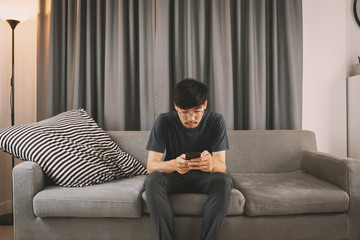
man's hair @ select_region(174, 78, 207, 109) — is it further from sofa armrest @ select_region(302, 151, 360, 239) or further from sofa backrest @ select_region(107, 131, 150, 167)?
sofa armrest @ select_region(302, 151, 360, 239)

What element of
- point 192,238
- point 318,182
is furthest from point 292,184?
point 192,238

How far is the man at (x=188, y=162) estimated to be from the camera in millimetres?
1482

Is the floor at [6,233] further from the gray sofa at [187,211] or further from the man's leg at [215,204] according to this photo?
the man's leg at [215,204]

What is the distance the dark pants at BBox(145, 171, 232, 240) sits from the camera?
1.46 metres

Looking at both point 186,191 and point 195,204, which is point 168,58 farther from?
point 195,204

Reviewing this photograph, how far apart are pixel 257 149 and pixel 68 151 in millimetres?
1406

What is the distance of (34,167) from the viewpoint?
1670mm

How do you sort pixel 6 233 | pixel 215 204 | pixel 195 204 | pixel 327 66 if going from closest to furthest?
pixel 215 204
pixel 195 204
pixel 6 233
pixel 327 66

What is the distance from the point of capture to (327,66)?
2.66m

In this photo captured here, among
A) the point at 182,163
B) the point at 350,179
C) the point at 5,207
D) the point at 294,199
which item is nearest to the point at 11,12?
the point at 5,207

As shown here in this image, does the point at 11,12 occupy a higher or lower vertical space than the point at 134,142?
higher

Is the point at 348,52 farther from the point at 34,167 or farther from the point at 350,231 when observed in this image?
the point at 34,167

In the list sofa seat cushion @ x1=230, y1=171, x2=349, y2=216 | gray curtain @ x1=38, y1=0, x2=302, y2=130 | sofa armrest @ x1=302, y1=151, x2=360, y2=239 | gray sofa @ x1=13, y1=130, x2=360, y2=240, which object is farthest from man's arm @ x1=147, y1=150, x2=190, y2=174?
sofa armrest @ x1=302, y1=151, x2=360, y2=239

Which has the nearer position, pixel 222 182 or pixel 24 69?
pixel 222 182
